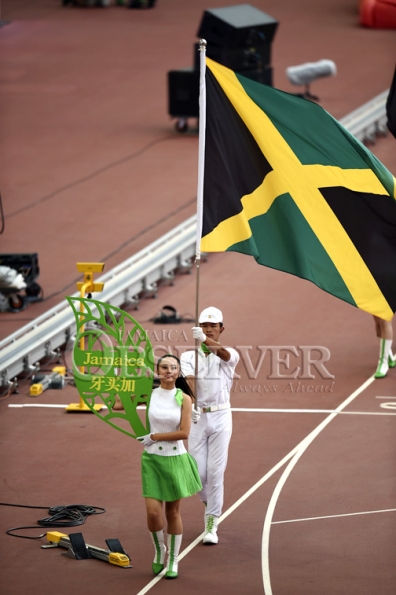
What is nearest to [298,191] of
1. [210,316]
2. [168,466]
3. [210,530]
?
[210,316]

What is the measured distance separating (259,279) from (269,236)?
10.5 m

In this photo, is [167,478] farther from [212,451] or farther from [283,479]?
[283,479]

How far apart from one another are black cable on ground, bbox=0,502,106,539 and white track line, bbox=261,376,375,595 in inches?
68.2

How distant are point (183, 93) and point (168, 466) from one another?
1989 cm

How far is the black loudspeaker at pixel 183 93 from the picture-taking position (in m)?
28.9

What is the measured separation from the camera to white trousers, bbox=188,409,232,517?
11078 millimetres

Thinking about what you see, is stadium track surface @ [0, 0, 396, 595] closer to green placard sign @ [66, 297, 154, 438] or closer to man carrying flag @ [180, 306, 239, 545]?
man carrying flag @ [180, 306, 239, 545]

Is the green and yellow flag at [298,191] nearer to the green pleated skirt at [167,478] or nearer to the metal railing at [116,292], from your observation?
the green pleated skirt at [167,478]

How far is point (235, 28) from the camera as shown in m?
28.5

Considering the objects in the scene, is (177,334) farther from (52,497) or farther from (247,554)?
(247,554)

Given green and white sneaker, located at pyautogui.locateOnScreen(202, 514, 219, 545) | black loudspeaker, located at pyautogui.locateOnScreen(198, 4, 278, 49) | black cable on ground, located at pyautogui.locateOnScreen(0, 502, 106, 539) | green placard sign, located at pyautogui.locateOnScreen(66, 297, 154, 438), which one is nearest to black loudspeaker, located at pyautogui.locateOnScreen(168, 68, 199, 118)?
black loudspeaker, located at pyautogui.locateOnScreen(198, 4, 278, 49)

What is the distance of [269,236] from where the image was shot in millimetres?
10797

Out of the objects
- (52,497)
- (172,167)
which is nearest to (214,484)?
(52,497)

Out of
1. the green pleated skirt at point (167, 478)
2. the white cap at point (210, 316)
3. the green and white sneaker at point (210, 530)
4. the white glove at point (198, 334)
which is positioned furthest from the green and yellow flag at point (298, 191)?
the green and white sneaker at point (210, 530)
